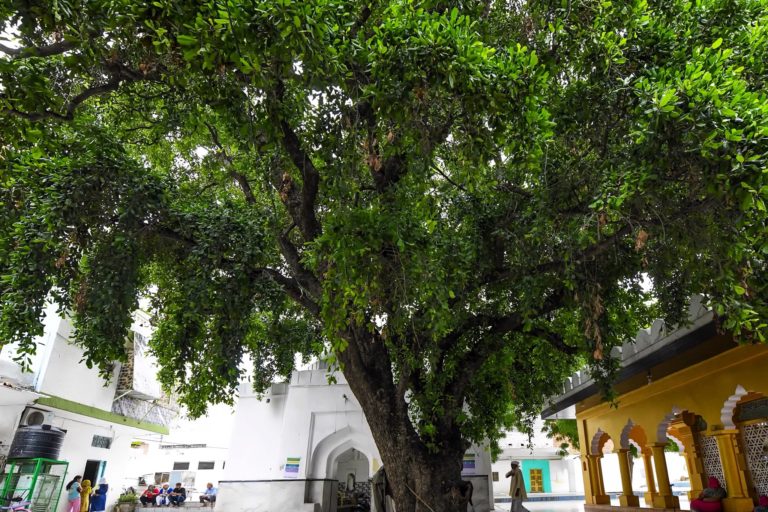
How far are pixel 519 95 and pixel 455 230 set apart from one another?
316cm

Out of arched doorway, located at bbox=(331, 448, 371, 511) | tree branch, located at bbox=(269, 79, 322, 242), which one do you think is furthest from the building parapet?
arched doorway, located at bbox=(331, 448, 371, 511)

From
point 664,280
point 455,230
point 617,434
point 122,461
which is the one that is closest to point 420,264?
point 455,230

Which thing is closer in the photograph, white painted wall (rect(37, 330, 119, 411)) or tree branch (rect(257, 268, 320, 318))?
tree branch (rect(257, 268, 320, 318))

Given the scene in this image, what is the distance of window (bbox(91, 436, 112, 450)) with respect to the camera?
15.7 m

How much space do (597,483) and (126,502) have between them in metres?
14.1

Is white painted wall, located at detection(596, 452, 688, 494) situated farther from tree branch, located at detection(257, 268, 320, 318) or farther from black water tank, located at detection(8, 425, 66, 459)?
tree branch, located at detection(257, 268, 320, 318)

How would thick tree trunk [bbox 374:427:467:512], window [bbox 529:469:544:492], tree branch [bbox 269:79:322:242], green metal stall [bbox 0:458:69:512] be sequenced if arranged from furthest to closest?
window [bbox 529:469:544:492] < green metal stall [bbox 0:458:69:512] < thick tree trunk [bbox 374:427:467:512] < tree branch [bbox 269:79:322:242]

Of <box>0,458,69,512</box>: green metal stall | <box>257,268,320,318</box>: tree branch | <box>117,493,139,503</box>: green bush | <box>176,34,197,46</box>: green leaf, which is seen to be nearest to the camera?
<box>176,34,197,46</box>: green leaf

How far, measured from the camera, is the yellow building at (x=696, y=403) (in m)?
7.26

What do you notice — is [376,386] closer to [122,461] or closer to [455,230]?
[455,230]

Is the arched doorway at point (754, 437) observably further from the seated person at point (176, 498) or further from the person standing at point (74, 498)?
the seated person at point (176, 498)

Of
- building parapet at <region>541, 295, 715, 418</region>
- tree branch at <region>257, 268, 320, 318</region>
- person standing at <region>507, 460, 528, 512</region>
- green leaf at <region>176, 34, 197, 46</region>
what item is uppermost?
green leaf at <region>176, 34, 197, 46</region>

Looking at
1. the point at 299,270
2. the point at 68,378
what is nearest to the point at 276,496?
the point at 68,378

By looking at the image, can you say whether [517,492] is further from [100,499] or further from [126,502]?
[126,502]
